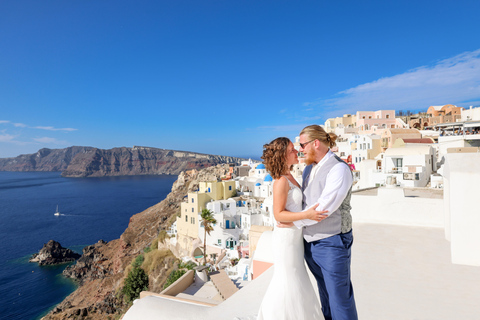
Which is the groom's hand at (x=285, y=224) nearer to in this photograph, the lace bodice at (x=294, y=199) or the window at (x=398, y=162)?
the lace bodice at (x=294, y=199)

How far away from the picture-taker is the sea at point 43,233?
28761mm

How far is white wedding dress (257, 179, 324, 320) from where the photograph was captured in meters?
2.42

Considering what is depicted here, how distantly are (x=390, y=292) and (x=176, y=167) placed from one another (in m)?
186

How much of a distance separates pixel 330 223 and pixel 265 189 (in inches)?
1210

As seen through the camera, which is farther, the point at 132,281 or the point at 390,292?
the point at 132,281

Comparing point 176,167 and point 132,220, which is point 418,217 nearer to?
point 132,220

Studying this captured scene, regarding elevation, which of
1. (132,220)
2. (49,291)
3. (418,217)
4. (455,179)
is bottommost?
(49,291)

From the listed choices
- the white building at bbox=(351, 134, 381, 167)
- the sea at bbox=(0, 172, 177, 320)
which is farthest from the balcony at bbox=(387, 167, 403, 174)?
the sea at bbox=(0, 172, 177, 320)

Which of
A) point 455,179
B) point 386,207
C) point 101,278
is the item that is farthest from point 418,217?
point 101,278

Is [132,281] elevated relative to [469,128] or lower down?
lower down

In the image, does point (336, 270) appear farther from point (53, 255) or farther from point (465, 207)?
point (53, 255)

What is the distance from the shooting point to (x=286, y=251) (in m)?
2.42

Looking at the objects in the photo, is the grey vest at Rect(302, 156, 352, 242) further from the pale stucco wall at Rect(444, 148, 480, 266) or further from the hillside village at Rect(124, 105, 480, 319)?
the pale stucco wall at Rect(444, 148, 480, 266)

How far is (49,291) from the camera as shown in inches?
1204
